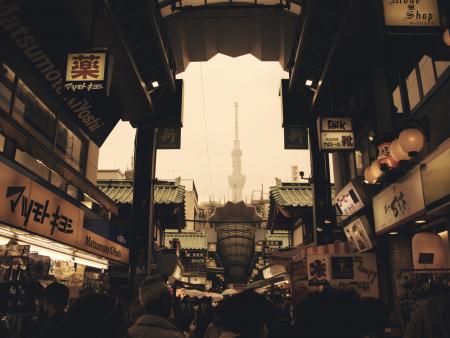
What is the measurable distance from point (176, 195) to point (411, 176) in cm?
1774

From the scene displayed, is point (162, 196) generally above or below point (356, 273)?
above

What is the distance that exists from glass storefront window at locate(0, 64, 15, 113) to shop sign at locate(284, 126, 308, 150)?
483 inches

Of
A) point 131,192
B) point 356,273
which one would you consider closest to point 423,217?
point 356,273

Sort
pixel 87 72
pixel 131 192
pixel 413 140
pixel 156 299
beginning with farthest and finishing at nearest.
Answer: pixel 131 192 < pixel 87 72 < pixel 413 140 < pixel 156 299

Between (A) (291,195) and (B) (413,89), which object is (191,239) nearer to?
(A) (291,195)

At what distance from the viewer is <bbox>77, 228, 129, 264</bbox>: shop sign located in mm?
12166

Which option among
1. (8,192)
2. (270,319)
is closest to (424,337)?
(270,319)

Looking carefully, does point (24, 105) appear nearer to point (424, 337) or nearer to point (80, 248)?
point (80, 248)

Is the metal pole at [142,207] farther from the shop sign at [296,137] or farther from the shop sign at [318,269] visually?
the shop sign at [318,269]

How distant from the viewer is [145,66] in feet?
58.7

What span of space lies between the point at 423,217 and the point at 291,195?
58.6 feet

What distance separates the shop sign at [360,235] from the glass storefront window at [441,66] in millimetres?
5656

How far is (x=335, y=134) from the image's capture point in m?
15.2

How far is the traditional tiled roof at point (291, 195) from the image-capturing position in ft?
85.9
